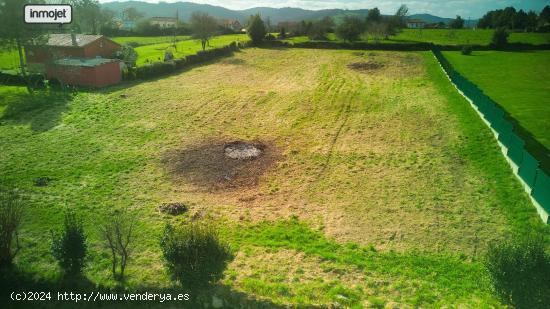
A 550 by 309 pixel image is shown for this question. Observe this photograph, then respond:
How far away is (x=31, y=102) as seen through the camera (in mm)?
29734

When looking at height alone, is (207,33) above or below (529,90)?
above

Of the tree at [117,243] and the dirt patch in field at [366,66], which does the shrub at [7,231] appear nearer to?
the tree at [117,243]

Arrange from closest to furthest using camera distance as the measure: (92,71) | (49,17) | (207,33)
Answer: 1. (49,17)
2. (92,71)
3. (207,33)

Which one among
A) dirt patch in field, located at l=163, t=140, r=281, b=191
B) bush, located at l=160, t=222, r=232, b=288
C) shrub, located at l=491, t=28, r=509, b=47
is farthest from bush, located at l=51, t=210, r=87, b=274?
shrub, located at l=491, t=28, r=509, b=47

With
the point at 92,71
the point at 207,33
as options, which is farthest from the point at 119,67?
the point at 207,33

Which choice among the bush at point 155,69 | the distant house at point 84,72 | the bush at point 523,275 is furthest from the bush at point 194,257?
the bush at point 155,69

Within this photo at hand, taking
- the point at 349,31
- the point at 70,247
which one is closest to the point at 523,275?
the point at 70,247

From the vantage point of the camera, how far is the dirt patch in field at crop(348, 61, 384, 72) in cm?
4706

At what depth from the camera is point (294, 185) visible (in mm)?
17719

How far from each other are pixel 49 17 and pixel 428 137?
26.7 meters

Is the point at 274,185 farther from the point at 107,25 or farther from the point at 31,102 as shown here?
the point at 107,25

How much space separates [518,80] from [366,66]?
1685cm

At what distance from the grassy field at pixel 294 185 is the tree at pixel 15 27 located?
654 cm

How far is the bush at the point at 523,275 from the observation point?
859cm
